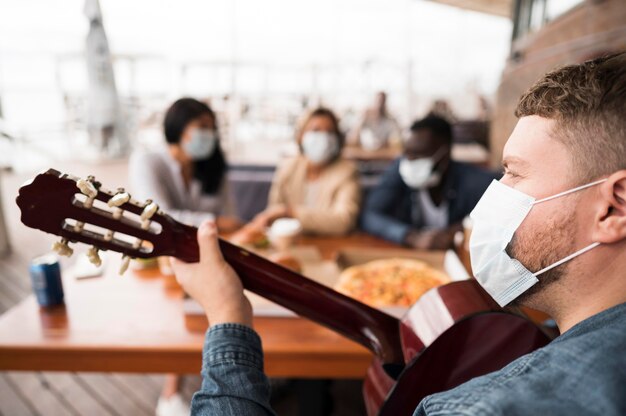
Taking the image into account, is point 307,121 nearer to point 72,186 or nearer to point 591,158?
point 72,186

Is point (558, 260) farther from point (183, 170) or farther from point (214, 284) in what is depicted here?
point (183, 170)

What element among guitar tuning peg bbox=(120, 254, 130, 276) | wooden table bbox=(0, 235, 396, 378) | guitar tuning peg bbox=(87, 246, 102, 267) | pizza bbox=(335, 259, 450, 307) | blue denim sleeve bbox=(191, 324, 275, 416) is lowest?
wooden table bbox=(0, 235, 396, 378)

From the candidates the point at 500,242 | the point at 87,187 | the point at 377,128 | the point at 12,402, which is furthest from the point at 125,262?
the point at 377,128

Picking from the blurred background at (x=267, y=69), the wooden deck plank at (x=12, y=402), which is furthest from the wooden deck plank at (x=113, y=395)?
the blurred background at (x=267, y=69)

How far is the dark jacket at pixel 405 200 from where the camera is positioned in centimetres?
222

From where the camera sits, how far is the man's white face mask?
679 millimetres

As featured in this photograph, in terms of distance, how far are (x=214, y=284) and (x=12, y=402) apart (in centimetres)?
211

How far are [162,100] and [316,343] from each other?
6915mm

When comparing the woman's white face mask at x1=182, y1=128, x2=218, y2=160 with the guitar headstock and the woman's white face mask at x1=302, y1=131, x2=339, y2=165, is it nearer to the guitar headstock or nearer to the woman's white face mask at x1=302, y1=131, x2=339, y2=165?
the woman's white face mask at x1=302, y1=131, x2=339, y2=165

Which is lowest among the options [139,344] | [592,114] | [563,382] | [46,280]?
[139,344]

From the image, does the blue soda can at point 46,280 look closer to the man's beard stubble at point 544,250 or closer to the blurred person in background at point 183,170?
the blurred person in background at point 183,170

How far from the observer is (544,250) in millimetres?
641

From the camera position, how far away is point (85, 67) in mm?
2311

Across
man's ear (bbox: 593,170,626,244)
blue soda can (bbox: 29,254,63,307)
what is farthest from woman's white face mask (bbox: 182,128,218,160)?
man's ear (bbox: 593,170,626,244)
